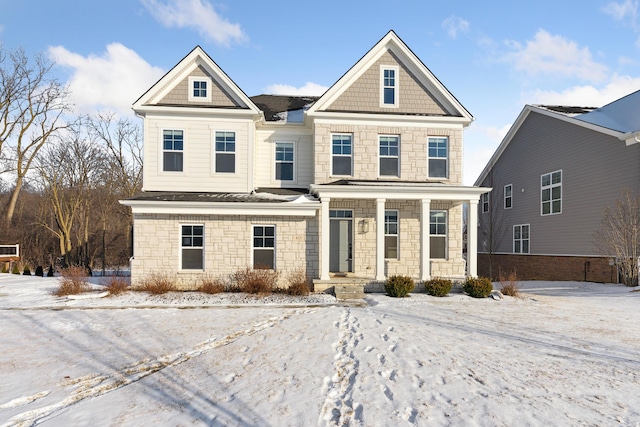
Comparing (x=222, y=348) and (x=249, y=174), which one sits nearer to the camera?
(x=222, y=348)

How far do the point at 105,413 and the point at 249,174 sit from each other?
34.7 ft

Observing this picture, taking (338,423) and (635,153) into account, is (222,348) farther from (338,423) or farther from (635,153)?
(635,153)

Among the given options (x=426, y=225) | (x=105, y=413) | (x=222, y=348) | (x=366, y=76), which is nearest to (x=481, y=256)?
(x=426, y=225)

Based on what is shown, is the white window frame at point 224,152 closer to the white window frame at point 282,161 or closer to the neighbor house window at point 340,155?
the white window frame at point 282,161

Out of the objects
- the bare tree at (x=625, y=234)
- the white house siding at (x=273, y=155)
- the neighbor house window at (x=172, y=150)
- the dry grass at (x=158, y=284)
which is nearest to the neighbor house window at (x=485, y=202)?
the bare tree at (x=625, y=234)

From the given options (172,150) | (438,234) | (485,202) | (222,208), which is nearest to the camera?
(222,208)

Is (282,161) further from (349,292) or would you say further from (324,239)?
(349,292)

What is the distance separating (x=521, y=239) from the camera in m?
22.1

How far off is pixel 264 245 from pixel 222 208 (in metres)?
1.90

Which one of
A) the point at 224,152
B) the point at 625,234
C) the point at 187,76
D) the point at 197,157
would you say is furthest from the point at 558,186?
the point at 187,76

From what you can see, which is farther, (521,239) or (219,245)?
(521,239)

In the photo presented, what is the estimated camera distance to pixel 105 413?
4.45 m

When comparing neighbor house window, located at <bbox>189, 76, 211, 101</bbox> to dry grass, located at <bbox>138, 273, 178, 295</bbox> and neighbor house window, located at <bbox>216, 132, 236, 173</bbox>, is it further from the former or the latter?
dry grass, located at <bbox>138, 273, 178, 295</bbox>

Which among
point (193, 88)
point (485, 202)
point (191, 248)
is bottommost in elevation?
point (191, 248)
